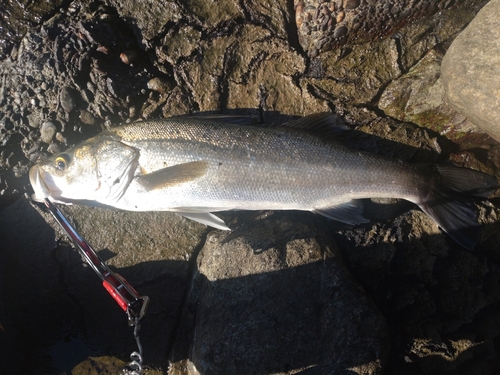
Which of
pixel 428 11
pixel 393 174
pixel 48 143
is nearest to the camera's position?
pixel 393 174

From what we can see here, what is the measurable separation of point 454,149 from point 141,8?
3.64 m

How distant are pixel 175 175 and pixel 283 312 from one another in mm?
1546

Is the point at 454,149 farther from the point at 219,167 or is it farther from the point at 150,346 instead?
the point at 150,346

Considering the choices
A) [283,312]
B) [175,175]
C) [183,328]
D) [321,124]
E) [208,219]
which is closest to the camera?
[283,312]

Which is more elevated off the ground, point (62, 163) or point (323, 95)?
point (62, 163)

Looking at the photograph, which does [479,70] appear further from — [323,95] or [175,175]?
[175,175]

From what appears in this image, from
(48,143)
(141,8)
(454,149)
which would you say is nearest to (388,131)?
(454,149)

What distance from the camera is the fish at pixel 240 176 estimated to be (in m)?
2.90

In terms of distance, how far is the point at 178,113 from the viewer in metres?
3.42

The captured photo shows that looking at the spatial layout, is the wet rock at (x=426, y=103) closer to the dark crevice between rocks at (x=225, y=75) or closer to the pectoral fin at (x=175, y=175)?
the dark crevice between rocks at (x=225, y=75)

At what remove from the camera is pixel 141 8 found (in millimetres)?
3338

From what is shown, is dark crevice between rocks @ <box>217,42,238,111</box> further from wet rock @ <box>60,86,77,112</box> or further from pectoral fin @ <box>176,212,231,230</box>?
wet rock @ <box>60,86,77,112</box>

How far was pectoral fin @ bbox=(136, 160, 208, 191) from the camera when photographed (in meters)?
2.88

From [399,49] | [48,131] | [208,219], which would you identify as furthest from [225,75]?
[48,131]
